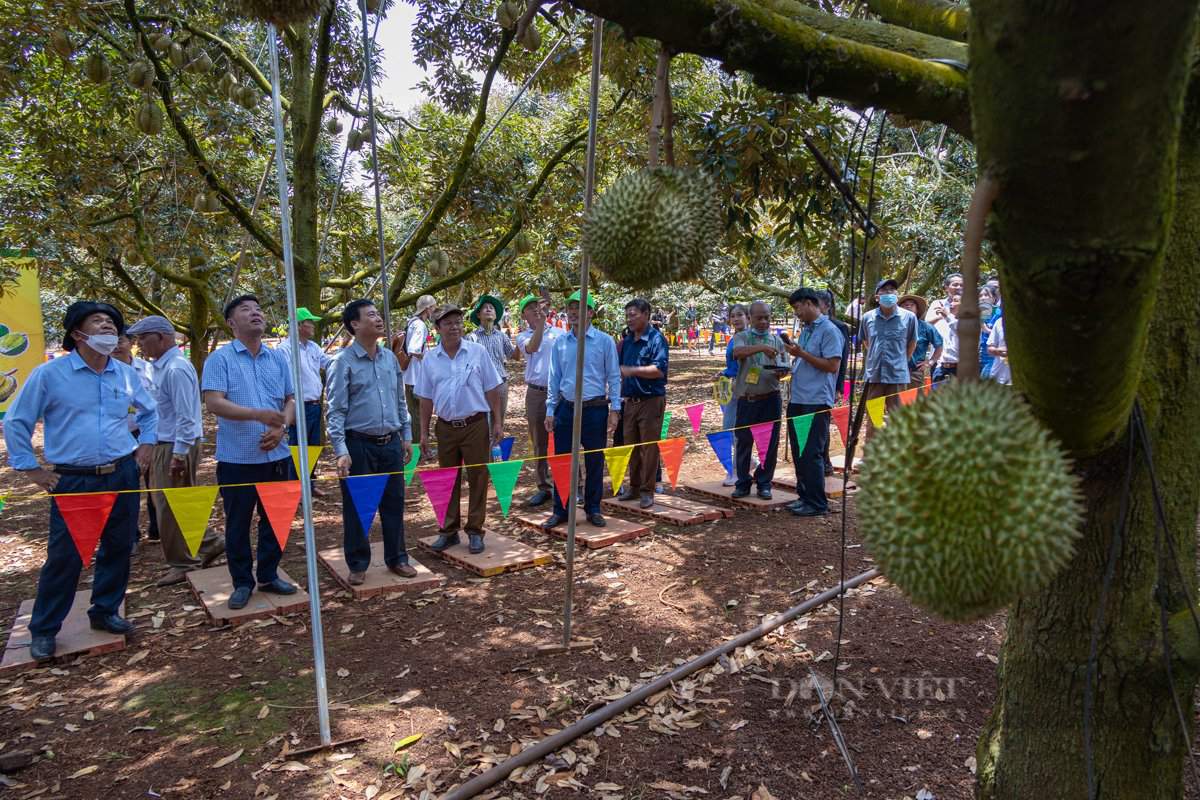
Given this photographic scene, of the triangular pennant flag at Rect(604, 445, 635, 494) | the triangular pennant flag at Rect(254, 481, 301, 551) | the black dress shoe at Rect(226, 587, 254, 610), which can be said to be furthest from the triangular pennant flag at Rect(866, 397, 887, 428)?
the black dress shoe at Rect(226, 587, 254, 610)

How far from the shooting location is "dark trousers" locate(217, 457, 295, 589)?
4656 mm

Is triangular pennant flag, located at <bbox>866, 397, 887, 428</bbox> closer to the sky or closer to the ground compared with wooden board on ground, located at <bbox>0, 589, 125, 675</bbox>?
closer to the sky

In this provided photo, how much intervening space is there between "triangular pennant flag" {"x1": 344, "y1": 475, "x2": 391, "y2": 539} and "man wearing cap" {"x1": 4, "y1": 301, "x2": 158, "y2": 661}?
1.27 meters

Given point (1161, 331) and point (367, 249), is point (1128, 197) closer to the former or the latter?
point (1161, 331)

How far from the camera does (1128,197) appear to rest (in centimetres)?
97

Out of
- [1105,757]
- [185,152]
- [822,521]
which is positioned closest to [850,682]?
[1105,757]

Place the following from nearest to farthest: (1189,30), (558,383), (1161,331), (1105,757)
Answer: (1189,30)
(1161,331)
(1105,757)
(558,383)

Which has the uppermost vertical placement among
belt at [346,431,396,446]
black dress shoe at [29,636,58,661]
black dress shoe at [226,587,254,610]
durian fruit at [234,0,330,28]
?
durian fruit at [234,0,330,28]

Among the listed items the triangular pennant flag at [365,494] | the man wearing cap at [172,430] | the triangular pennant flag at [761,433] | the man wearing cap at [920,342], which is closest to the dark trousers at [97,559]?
the man wearing cap at [172,430]

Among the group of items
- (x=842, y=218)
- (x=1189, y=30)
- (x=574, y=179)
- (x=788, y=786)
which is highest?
(x=574, y=179)

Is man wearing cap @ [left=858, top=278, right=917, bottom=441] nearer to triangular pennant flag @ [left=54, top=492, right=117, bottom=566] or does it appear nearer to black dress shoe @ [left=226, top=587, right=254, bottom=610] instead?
black dress shoe @ [left=226, top=587, right=254, bottom=610]

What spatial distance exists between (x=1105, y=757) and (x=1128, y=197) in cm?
186

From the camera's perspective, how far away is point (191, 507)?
14.9 ft

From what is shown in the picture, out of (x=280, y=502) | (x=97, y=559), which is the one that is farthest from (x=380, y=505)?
(x=97, y=559)
